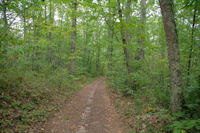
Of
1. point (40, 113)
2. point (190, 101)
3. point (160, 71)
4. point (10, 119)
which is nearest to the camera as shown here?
point (190, 101)

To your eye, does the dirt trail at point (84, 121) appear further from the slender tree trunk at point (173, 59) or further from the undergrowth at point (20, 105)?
the slender tree trunk at point (173, 59)

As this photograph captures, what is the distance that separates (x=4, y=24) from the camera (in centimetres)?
482

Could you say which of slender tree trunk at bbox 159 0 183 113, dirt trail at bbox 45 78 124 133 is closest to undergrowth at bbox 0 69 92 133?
dirt trail at bbox 45 78 124 133

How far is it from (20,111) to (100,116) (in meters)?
3.61

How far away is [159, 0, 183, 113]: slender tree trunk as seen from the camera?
323cm

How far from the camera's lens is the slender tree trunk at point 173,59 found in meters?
3.23

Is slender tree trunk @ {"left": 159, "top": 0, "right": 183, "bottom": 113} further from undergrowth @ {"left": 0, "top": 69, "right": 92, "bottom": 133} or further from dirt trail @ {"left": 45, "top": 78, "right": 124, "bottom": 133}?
undergrowth @ {"left": 0, "top": 69, "right": 92, "bottom": 133}

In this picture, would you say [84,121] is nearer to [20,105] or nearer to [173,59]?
[20,105]

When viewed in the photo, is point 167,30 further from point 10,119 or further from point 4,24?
point 4,24

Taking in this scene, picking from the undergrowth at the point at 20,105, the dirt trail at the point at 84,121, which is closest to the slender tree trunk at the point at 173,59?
the dirt trail at the point at 84,121

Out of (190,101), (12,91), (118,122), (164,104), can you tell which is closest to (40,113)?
Answer: (12,91)

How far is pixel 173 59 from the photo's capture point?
10.8 ft

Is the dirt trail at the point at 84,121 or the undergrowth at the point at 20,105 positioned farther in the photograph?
the dirt trail at the point at 84,121

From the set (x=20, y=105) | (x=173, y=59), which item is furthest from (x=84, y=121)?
(x=173, y=59)
